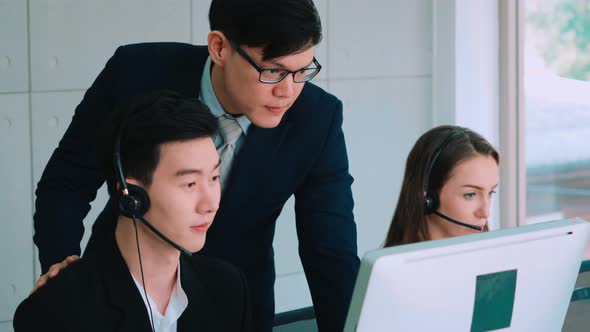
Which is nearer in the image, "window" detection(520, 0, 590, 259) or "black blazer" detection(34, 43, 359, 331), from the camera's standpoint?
"black blazer" detection(34, 43, 359, 331)

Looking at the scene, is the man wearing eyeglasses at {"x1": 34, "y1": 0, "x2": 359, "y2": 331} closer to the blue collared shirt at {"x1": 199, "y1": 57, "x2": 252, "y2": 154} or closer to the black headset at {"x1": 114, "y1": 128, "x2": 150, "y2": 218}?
the blue collared shirt at {"x1": 199, "y1": 57, "x2": 252, "y2": 154}

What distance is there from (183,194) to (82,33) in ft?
5.54

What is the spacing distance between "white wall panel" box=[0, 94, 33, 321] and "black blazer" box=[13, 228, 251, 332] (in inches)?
58.0

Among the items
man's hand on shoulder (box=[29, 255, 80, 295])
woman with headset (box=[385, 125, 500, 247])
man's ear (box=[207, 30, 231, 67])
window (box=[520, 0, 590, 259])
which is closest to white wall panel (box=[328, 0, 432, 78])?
window (box=[520, 0, 590, 259])

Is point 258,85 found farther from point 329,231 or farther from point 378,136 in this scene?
point 378,136

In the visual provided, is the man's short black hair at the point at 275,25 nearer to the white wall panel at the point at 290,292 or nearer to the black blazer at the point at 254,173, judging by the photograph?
the black blazer at the point at 254,173

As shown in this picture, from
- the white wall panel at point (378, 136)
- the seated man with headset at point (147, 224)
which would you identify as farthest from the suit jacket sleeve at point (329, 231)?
the white wall panel at point (378, 136)

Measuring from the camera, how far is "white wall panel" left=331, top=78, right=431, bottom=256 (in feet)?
12.4

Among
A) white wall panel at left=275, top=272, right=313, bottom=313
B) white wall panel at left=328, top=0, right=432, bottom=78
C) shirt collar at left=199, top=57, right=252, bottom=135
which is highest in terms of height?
white wall panel at left=328, top=0, right=432, bottom=78

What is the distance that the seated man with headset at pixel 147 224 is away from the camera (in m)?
1.49

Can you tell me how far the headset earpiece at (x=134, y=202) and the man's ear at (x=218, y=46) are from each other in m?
0.30

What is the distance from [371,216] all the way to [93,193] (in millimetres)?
2186

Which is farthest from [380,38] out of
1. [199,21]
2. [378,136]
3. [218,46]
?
[218,46]

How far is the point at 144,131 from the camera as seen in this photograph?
1553mm
